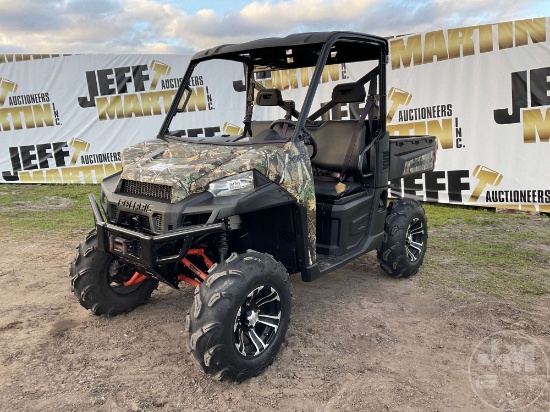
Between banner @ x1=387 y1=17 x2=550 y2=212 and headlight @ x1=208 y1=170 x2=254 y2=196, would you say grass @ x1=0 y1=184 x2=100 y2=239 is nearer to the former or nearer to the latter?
headlight @ x1=208 y1=170 x2=254 y2=196

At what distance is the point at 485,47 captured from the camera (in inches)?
298

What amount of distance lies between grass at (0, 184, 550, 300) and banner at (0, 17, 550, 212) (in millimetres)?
740

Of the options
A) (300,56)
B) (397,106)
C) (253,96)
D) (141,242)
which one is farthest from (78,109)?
(141,242)

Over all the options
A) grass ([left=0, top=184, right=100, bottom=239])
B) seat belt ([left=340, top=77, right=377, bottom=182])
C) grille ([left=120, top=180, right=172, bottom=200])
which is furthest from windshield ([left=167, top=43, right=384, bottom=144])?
grass ([left=0, top=184, right=100, bottom=239])

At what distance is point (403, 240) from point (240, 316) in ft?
7.02

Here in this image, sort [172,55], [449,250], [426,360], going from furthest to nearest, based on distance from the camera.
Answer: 1. [172,55]
2. [449,250]
3. [426,360]

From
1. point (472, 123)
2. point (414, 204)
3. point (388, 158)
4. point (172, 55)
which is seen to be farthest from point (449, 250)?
point (172, 55)

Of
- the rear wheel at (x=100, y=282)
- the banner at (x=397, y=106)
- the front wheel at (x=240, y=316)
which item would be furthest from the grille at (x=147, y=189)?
the banner at (x=397, y=106)

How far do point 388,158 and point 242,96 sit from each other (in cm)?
759

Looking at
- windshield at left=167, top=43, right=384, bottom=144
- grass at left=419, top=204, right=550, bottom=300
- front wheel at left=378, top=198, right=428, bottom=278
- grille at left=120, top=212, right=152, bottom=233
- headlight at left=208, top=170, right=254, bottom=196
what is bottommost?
grass at left=419, top=204, right=550, bottom=300

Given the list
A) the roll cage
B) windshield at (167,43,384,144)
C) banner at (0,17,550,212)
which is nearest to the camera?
the roll cage

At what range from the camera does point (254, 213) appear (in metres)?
3.49

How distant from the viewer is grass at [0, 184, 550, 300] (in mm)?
4582

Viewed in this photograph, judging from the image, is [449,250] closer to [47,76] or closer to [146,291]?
[146,291]
